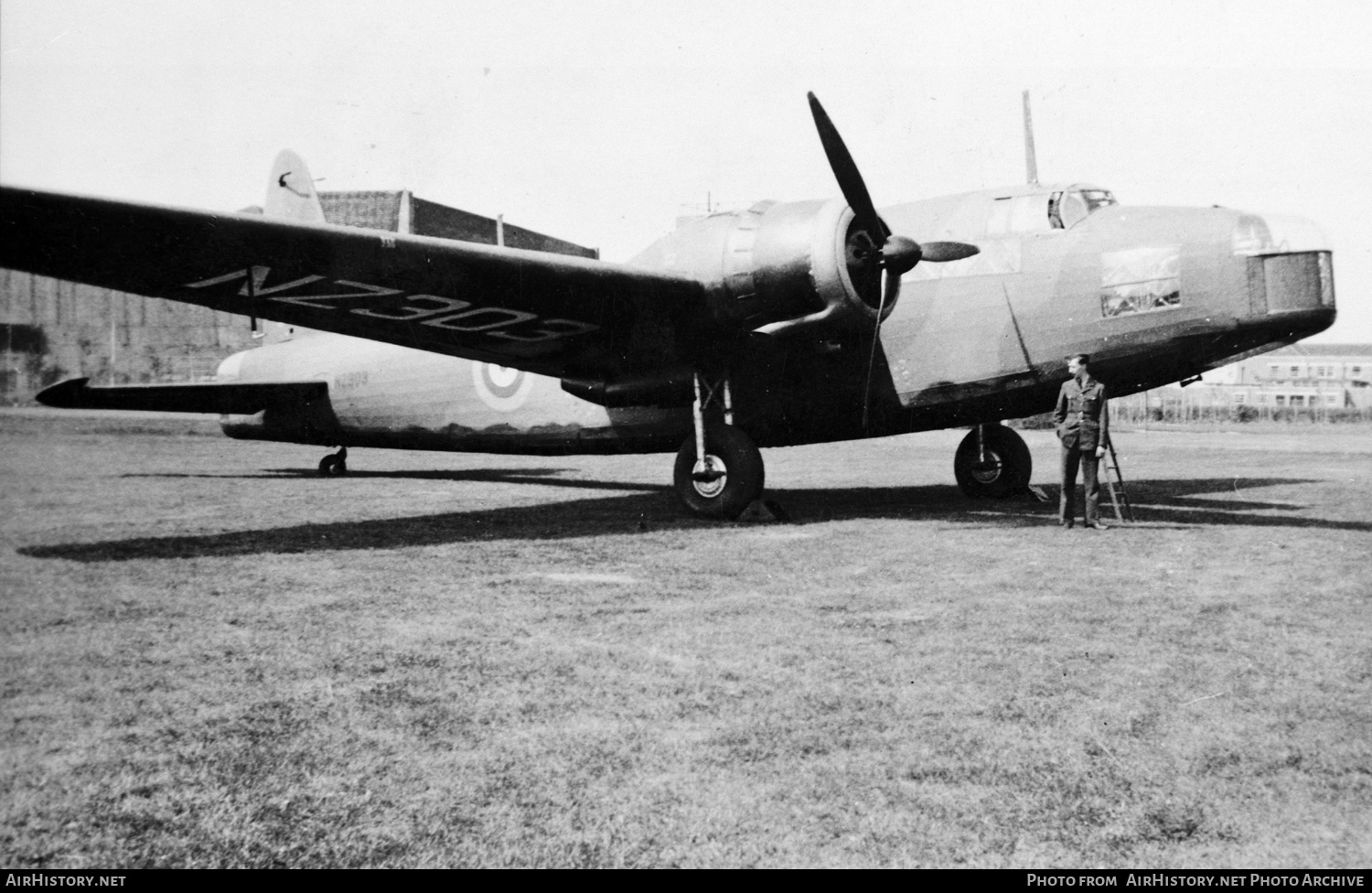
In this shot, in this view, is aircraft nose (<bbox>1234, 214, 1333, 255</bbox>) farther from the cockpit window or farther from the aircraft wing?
the aircraft wing

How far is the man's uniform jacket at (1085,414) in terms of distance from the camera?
845 centimetres

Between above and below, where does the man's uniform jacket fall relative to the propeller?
below

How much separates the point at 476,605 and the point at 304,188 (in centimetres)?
1114

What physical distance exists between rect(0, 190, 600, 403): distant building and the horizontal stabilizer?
343cm

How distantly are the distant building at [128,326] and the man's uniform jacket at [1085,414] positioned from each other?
15.0m

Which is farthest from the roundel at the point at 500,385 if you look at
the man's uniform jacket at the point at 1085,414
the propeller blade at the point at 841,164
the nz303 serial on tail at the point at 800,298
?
the man's uniform jacket at the point at 1085,414

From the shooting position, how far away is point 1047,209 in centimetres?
888

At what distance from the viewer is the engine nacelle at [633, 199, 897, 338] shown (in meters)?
8.33

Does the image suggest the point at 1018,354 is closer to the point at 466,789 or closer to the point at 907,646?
the point at 907,646

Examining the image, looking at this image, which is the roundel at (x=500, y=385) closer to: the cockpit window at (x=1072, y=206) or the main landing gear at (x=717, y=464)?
the main landing gear at (x=717, y=464)

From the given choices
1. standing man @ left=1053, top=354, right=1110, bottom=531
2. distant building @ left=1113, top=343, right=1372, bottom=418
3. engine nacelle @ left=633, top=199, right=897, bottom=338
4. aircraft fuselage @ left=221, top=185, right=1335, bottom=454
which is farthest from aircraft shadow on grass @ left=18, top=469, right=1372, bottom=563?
distant building @ left=1113, top=343, right=1372, bottom=418

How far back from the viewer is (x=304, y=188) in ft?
47.0
